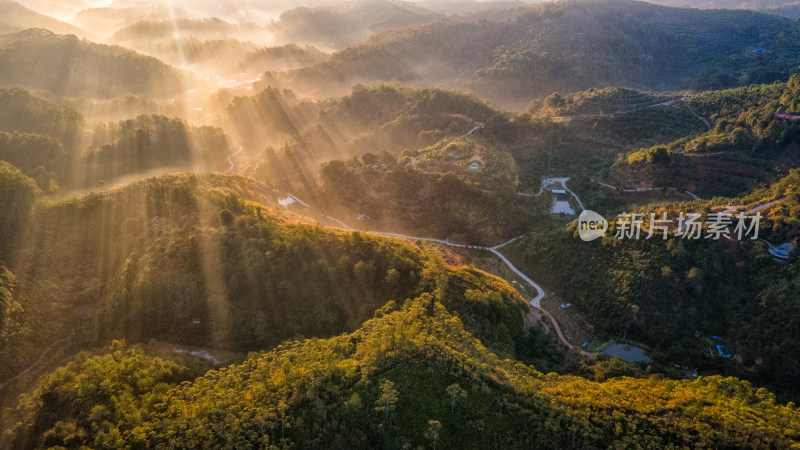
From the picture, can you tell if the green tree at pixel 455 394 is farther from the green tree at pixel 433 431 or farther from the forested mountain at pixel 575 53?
the forested mountain at pixel 575 53

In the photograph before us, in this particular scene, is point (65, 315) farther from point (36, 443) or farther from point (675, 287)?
point (675, 287)

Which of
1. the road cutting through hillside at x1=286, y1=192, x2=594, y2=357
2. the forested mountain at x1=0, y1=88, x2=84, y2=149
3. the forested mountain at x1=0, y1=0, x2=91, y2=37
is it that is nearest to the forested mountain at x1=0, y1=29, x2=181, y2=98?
the forested mountain at x1=0, y1=88, x2=84, y2=149

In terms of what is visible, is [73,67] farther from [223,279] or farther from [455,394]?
[455,394]

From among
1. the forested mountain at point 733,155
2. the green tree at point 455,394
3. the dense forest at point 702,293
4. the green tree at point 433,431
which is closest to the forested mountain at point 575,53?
the forested mountain at point 733,155

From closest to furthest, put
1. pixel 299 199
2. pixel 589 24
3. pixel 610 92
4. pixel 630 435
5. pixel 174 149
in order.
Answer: pixel 630 435 < pixel 299 199 < pixel 174 149 < pixel 610 92 < pixel 589 24

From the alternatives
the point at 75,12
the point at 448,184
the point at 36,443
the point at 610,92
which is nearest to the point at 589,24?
the point at 610,92
